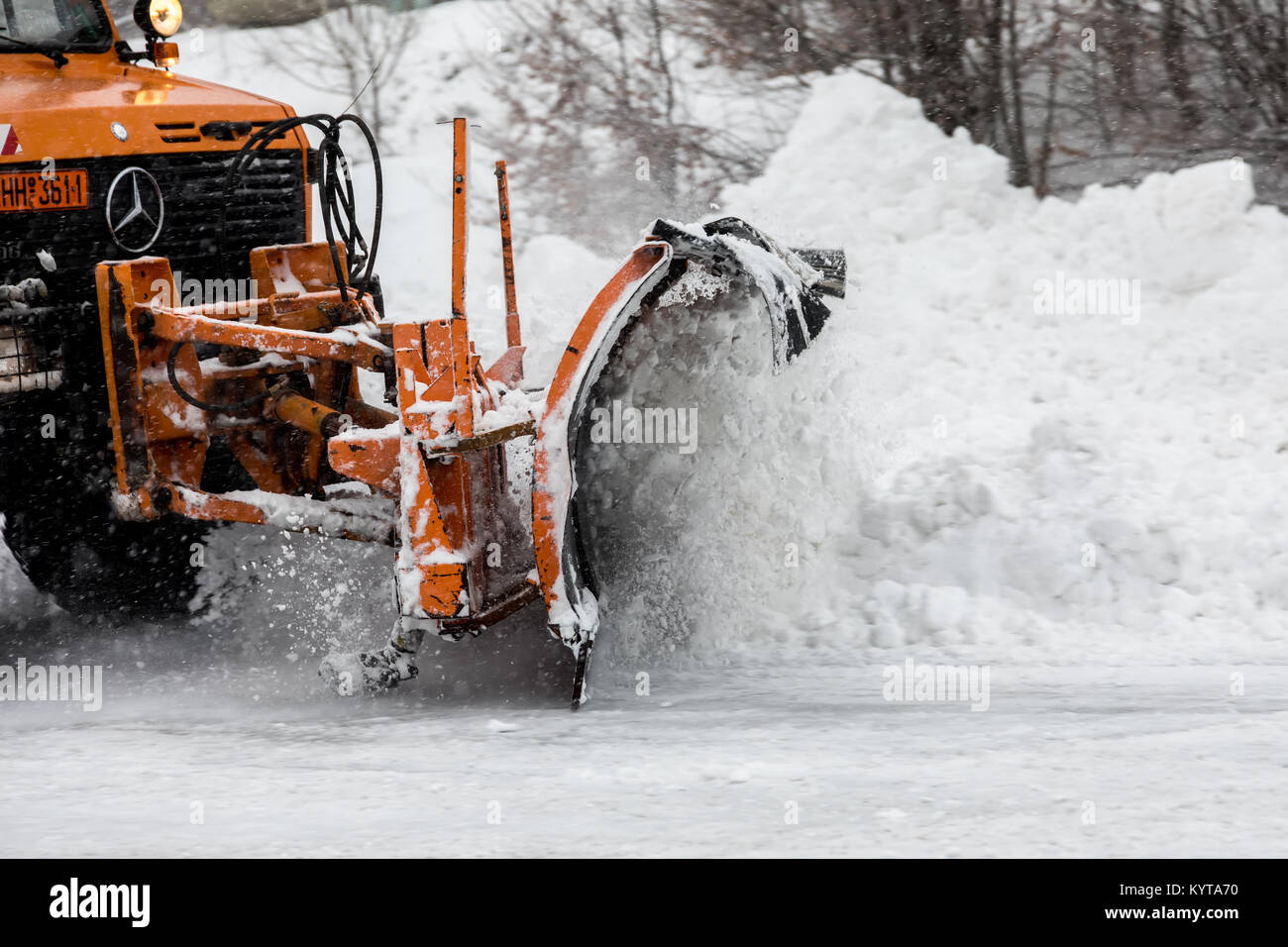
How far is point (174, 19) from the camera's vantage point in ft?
18.6

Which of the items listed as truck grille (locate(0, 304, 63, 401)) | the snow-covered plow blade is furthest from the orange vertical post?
truck grille (locate(0, 304, 63, 401))

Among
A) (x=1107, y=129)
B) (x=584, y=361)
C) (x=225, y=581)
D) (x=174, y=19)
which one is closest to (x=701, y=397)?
(x=584, y=361)

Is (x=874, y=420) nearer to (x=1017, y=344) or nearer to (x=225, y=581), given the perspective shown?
(x=1017, y=344)

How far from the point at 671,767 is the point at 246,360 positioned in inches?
97.2

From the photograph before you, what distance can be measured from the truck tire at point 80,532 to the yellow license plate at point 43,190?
2.11 ft

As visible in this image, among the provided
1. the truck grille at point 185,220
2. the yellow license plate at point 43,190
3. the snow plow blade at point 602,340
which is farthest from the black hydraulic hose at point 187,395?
the snow plow blade at point 602,340

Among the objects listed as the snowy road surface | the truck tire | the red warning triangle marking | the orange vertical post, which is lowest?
the snowy road surface

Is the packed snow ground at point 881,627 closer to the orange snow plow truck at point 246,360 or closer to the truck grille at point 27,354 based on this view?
the orange snow plow truck at point 246,360

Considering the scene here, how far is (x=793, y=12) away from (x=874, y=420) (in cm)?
493

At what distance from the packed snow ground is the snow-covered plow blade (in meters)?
0.36

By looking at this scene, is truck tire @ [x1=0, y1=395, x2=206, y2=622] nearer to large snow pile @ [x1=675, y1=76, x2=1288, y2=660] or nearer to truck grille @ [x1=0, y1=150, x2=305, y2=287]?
truck grille @ [x1=0, y1=150, x2=305, y2=287]

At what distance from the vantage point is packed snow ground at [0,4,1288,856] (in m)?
2.96

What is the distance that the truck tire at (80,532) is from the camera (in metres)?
4.63

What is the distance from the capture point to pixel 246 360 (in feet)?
16.2
